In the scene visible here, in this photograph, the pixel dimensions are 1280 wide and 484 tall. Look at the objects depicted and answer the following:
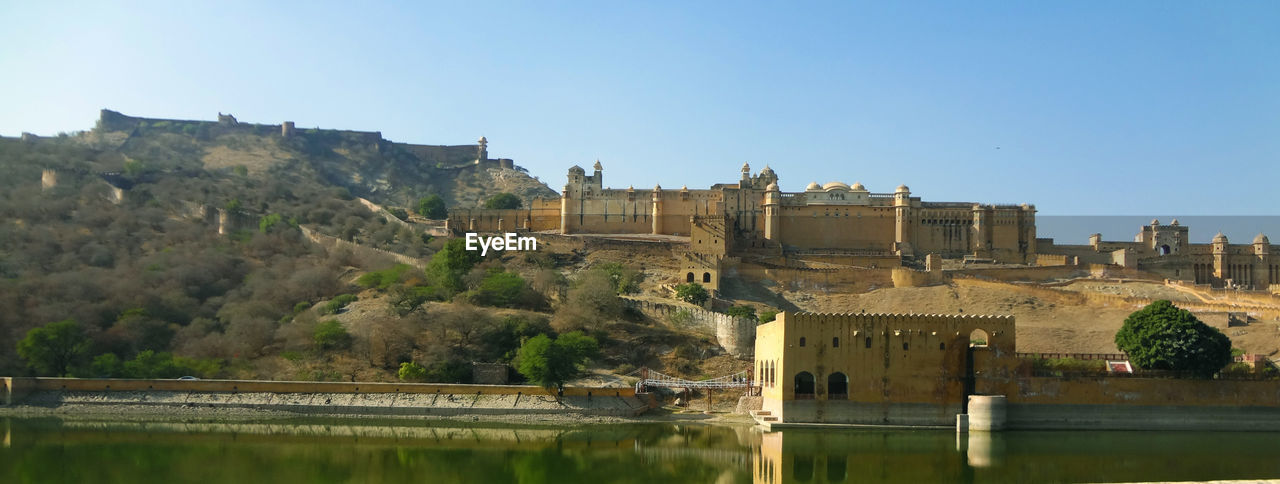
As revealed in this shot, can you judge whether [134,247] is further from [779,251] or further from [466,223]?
[779,251]

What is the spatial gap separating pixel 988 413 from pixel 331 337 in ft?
76.8

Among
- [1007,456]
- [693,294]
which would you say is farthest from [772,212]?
[1007,456]

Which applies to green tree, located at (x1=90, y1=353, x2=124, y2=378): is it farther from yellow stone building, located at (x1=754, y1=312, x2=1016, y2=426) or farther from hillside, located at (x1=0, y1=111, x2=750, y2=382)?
yellow stone building, located at (x1=754, y1=312, x2=1016, y2=426)

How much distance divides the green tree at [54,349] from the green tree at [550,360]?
52.5 ft

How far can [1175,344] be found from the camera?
37.7m

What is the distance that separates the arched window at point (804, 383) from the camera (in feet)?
121

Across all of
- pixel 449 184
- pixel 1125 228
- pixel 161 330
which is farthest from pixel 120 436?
pixel 1125 228

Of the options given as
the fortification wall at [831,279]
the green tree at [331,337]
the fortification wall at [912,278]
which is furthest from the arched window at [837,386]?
the fortification wall at [912,278]

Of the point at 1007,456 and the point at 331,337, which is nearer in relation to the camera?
the point at 1007,456

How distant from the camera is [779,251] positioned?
208ft

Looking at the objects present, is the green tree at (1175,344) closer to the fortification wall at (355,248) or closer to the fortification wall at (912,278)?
the fortification wall at (912,278)

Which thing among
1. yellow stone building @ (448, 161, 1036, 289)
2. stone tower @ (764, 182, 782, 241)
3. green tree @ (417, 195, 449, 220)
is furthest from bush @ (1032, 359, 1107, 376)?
green tree @ (417, 195, 449, 220)

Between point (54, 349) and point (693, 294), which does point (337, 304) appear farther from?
point (693, 294)

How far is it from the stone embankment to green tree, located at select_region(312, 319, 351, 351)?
4.17m
